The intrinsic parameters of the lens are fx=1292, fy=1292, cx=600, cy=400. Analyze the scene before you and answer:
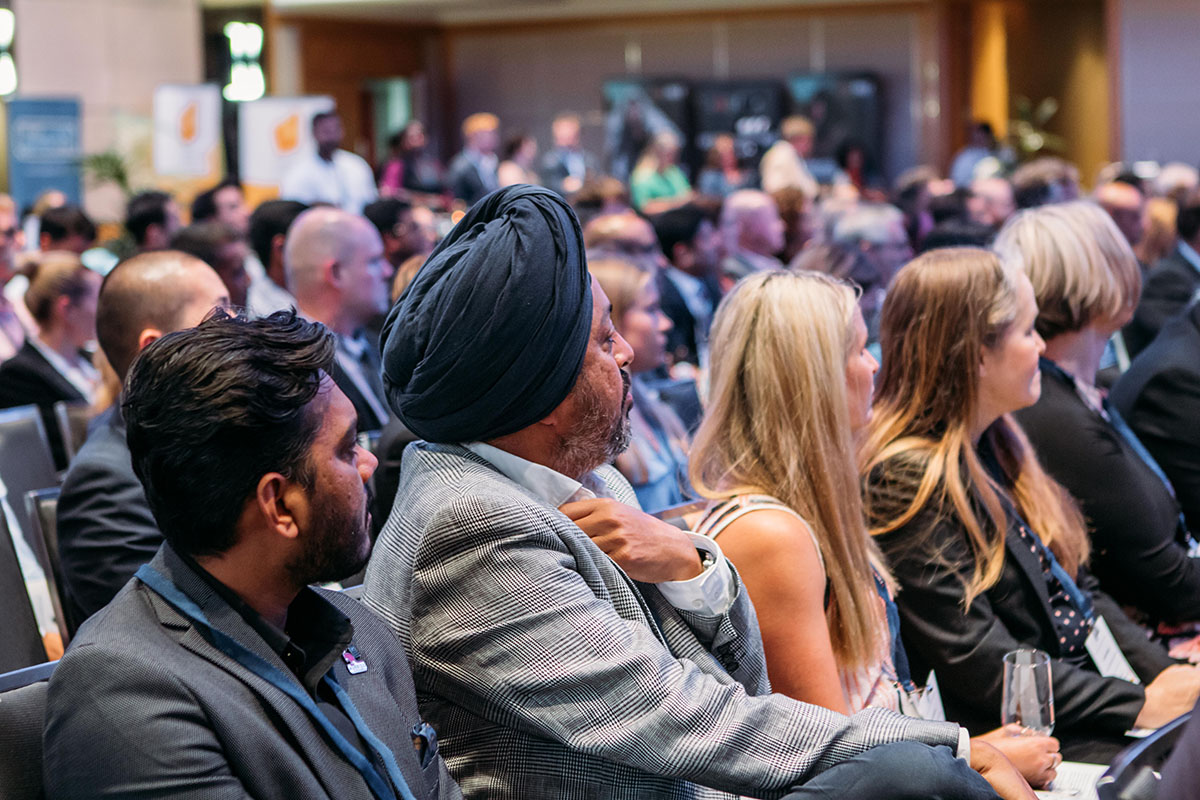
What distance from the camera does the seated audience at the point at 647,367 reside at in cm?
359

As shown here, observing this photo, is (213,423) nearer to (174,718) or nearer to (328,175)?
(174,718)

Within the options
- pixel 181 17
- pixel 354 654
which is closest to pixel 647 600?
pixel 354 654

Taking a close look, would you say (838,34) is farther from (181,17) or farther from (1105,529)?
(1105,529)

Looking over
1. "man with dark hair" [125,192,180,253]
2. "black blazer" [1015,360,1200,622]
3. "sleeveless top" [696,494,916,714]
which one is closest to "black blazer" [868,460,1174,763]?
"sleeveless top" [696,494,916,714]

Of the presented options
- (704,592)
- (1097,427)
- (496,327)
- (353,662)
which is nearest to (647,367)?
(1097,427)

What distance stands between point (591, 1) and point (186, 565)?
51.6ft

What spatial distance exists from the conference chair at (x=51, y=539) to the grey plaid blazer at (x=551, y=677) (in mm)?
1331

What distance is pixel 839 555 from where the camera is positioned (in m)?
2.31

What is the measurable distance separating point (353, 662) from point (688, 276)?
5.51m

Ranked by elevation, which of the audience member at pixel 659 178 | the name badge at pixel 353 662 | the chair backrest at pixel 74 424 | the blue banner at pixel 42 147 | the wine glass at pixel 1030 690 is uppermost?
the blue banner at pixel 42 147

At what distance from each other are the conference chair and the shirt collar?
1412 millimetres

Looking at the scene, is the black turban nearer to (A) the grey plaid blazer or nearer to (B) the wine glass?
(A) the grey plaid blazer

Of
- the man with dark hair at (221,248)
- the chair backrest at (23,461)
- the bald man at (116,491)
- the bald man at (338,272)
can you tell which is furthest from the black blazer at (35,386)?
the bald man at (116,491)

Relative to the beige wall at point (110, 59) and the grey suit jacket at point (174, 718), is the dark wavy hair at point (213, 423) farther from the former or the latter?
the beige wall at point (110, 59)
